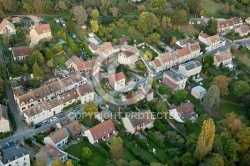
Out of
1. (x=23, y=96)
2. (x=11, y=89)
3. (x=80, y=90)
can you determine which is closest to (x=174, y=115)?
(x=80, y=90)

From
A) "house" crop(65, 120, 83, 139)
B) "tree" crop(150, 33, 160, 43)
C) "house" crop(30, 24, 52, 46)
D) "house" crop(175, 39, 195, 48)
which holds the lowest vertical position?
"house" crop(175, 39, 195, 48)

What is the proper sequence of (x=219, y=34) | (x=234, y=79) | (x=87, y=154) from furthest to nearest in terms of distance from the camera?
(x=219, y=34)
(x=234, y=79)
(x=87, y=154)

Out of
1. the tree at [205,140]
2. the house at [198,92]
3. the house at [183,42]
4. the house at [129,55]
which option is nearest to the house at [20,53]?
the house at [129,55]

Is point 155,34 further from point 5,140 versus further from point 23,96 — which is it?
point 5,140

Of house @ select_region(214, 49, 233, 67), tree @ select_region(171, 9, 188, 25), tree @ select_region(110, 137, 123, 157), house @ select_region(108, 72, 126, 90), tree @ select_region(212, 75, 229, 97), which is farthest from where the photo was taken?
tree @ select_region(171, 9, 188, 25)

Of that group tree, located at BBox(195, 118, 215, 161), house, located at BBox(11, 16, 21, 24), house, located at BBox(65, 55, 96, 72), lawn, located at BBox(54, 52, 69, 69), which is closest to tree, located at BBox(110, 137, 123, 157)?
tree, located at BBox(195, 118, 215, 161)

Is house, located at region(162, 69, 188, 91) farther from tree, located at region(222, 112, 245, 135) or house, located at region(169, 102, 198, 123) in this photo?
tree, located at region(222, 112, 245, 135)
